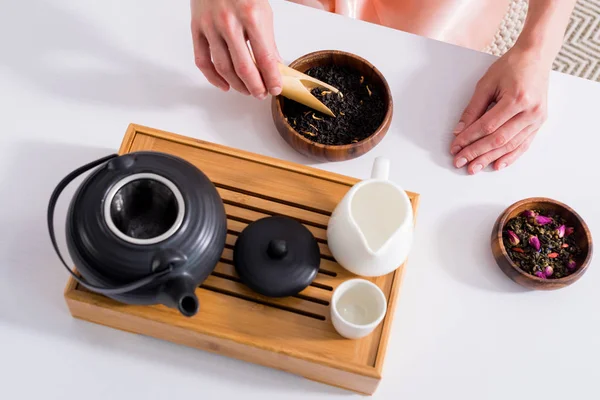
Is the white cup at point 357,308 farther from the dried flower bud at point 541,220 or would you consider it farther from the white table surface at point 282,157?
the dried flower bud at point 541,220

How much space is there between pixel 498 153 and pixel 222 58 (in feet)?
1.81

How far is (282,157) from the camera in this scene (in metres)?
1.23

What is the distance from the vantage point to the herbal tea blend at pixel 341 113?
1.18m

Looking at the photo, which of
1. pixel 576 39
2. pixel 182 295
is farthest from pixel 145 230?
pixel 576 39

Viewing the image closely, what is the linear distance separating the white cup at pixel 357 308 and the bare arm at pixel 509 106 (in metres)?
0.36

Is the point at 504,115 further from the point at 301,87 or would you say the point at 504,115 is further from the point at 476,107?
the point at 301,87

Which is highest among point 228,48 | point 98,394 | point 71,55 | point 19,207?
point 228,48

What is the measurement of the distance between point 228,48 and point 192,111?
0.18 metres

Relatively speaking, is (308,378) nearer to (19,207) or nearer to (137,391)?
(137,391)

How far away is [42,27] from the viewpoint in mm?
1306

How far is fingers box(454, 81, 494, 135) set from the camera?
126 centimetres

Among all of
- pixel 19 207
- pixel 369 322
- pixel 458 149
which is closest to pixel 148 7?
pixel 19 207

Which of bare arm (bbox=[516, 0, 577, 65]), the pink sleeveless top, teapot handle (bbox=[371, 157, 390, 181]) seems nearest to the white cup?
teapot handle (bbox=[371, 157, 390, 181])

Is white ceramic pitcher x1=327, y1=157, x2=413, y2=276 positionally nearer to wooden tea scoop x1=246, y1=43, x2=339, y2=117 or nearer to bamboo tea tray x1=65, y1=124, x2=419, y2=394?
bamboo tea tray x1=65, y1=124, x2=419, y2=394
